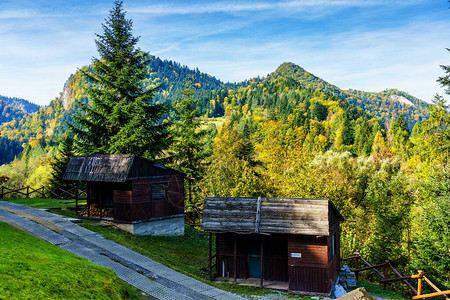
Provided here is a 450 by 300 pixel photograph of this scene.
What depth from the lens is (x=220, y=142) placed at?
149ft

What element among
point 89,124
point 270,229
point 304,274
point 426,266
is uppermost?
point 89,124

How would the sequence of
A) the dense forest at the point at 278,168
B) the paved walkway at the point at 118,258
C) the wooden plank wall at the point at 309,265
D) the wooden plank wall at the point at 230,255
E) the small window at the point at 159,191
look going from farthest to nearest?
the small window at the point at 159,191
the dense forest at the point at 278,168
the wooden plank wall at the point at 230,255
the wooden plank wall at the point at 309,265
the paved walkway at the point at 118,258

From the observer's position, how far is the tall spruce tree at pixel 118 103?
31.0m

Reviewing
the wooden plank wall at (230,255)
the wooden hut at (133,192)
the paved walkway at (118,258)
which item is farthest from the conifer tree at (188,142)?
the wooden plank wall at (230,255)

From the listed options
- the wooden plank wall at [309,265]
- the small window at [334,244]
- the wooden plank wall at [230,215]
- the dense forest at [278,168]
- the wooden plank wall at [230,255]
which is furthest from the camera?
the dense forest at [278,168]

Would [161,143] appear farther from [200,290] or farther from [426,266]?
[426,266]

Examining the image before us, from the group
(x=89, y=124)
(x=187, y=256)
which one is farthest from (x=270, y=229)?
(x=89, y=124)

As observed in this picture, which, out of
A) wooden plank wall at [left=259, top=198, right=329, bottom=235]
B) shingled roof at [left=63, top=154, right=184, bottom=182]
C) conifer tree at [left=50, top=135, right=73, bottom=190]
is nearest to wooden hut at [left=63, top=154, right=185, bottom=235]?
shingled roof at [left=63, top=154, right=184, bottom=182]

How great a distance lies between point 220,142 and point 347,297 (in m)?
34.4

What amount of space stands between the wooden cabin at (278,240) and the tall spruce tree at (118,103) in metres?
14.7

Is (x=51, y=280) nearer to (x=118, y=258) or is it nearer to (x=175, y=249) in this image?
(x=118, y=258)

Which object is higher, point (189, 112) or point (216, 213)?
point (189, 112)

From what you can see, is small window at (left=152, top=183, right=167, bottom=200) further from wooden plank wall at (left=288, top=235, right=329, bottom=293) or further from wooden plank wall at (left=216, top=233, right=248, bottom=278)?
wooden plank wall at (left=288, top=235, right=329, bottom=293)

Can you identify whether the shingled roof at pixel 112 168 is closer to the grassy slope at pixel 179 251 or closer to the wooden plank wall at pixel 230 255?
the grassy slope at pixel 179 251
